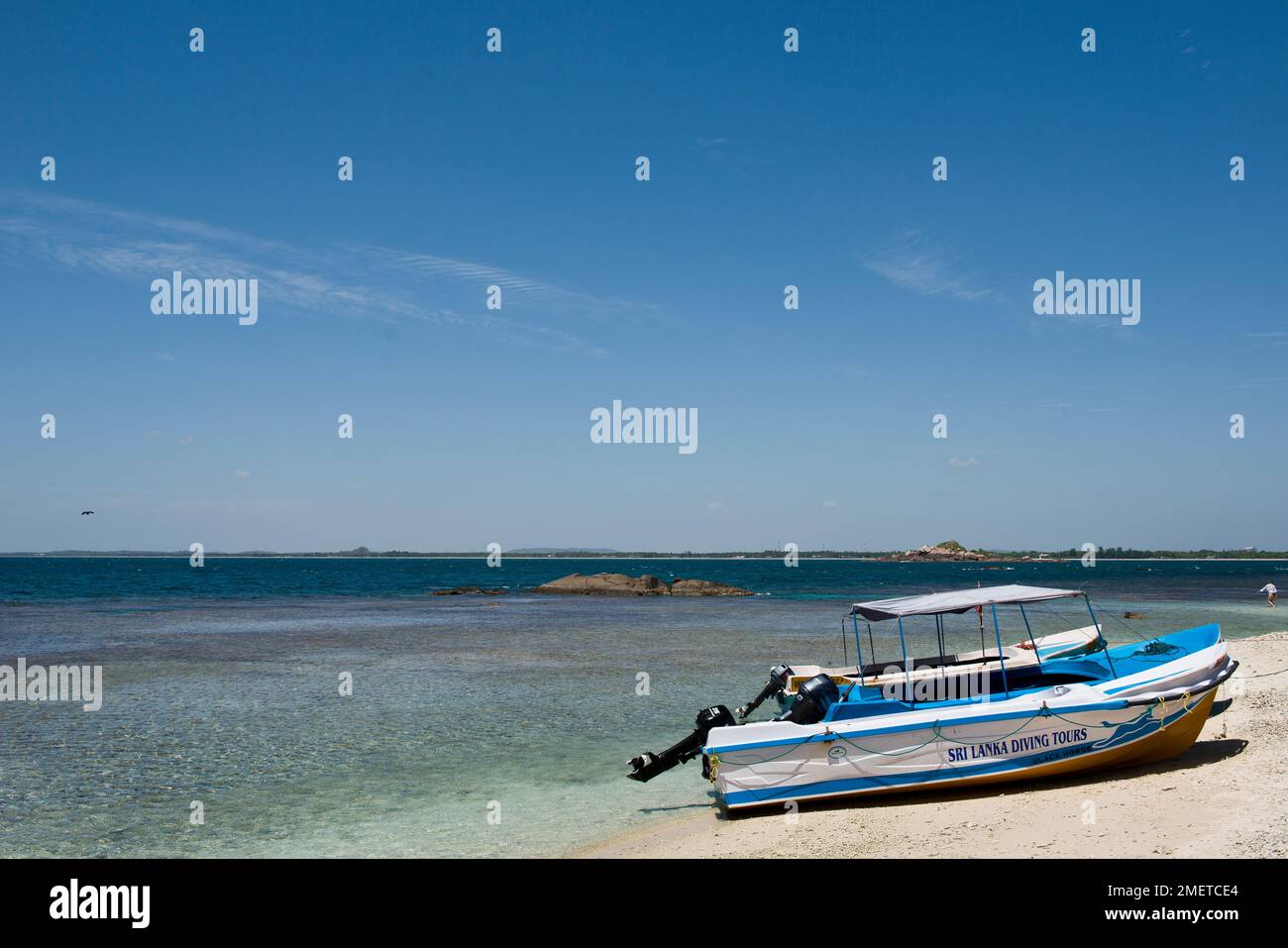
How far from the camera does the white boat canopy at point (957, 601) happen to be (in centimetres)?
1432

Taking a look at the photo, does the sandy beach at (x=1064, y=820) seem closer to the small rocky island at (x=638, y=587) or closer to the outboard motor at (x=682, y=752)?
the outboard motor at (x=682, y=752)

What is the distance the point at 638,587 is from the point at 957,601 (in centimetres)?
6638

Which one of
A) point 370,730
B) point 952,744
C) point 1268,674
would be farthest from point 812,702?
point 1268,674

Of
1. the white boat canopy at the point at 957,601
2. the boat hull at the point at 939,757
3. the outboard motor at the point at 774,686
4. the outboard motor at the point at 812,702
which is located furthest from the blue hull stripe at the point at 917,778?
the outboard motor at the point at 774,686

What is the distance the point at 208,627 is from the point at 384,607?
18.9 metres

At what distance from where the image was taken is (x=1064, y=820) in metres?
10.8

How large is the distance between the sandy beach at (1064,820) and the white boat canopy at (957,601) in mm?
2932

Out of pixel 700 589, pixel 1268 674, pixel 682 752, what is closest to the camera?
pixel 682 752

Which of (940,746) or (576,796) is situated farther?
(576,796)

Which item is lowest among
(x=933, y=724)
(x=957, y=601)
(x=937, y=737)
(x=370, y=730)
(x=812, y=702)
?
(x=370, y=730)

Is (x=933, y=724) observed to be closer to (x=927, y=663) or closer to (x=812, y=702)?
(x=812, y=702)

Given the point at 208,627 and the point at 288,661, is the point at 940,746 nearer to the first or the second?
the point at 288,661
